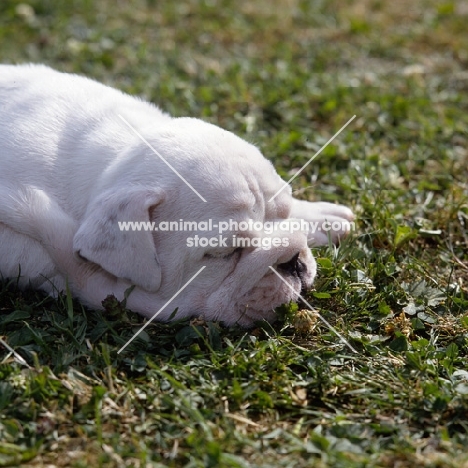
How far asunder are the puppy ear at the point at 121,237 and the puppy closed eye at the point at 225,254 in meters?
0.26

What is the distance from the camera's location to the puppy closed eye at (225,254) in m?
3.84

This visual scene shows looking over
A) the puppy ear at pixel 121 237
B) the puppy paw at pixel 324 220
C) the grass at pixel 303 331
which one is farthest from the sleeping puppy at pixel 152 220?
the puppy paw at pixel 324 220

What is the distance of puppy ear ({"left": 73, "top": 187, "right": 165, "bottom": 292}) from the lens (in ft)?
12.1

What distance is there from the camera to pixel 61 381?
3461 mm

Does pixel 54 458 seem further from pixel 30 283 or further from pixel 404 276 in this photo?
pixel 404 276

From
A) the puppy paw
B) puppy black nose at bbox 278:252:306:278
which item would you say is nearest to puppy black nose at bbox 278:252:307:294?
puppy black nose at bbox 278:252:306:278

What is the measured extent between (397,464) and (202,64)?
194 inches

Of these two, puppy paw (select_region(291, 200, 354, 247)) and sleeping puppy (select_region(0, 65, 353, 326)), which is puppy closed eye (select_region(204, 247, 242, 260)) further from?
puppy paw (select_region(291, 200, 354, 247))

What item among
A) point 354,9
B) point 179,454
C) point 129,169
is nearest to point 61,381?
point 179,454

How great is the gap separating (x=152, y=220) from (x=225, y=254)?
1.30ft

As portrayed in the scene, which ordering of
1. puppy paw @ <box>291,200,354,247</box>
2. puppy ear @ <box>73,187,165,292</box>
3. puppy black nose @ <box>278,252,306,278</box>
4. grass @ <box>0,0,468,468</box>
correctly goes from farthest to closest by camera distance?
puppy paw @ <box>291,200,354,247</box>, puppy black nose @ <box>278,252,306,278</box>, puppy ear @ <box>73,187,165,292</box>, grass @ <box>0,0,468,468</box>

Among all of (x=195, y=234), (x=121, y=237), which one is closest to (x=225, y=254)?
(x=195, y=234)

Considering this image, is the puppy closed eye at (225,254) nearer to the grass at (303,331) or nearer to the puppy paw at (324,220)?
the grass at (303,331)

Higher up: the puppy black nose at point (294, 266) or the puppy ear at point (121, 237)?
the puppy ear at point (121, 237)
